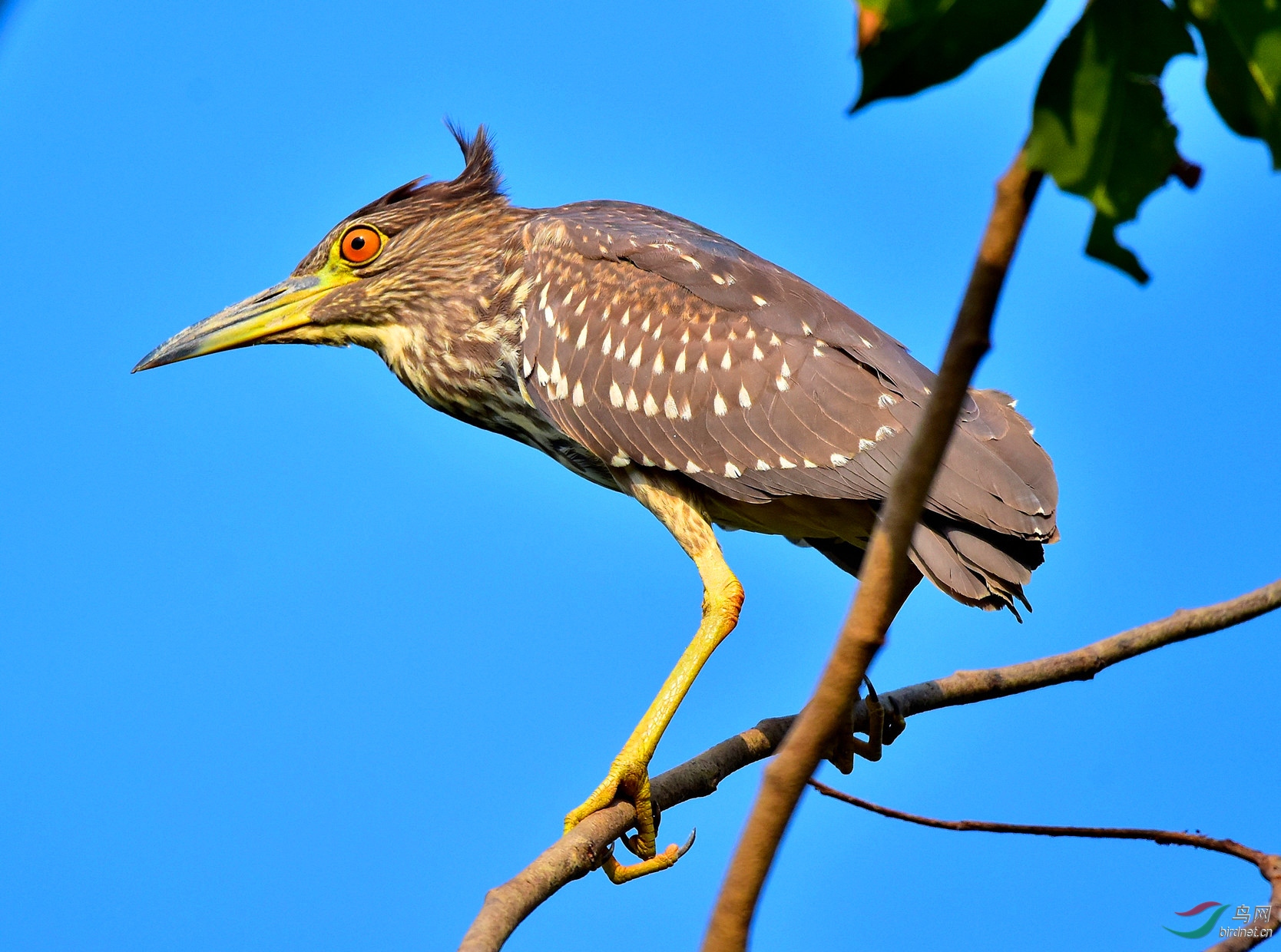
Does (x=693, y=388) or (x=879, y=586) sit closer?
(x=879, y=586)

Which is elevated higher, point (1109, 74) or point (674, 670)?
point (674, 670)

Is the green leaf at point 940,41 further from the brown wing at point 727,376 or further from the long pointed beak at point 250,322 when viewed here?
the long pointed beak at point 250,322

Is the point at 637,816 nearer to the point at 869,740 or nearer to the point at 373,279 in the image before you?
the point at 869,740

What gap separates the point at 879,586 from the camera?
166 centimetres

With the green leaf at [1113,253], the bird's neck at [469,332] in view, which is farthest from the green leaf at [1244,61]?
the bird's neck at [469,332]

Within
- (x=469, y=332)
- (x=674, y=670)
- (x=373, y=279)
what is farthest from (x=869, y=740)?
(x=373, y=279)

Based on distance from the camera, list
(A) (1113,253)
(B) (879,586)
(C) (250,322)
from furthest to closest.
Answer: (C) (250,322) < (B) (879,586) < (A) (1113,253)

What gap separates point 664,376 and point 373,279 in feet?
5.06

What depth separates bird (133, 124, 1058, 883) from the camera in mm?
3838

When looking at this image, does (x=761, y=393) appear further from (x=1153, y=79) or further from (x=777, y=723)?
(x=1153, y=79)

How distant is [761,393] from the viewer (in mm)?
4359

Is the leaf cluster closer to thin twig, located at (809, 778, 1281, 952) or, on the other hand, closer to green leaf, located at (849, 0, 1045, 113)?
green leaf, located at (849, 0, 1045, 113)

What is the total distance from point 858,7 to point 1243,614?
10.5 feet

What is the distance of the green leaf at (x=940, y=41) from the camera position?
3.62 feet
